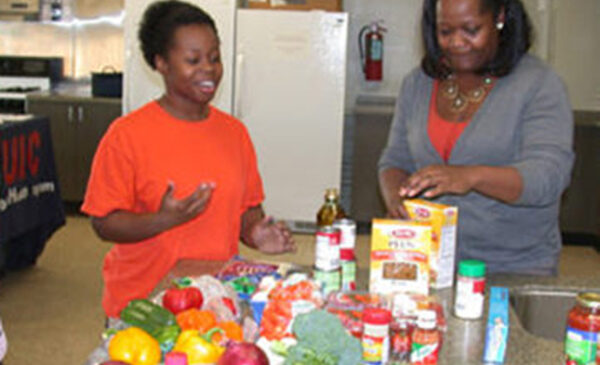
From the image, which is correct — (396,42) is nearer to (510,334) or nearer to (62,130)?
(62,130)

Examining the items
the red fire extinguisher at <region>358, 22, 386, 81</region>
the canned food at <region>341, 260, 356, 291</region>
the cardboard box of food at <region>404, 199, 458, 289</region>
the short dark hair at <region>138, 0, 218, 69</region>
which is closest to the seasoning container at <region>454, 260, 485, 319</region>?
the cardboard box of food at <region>404, 199, 458, 289</region>

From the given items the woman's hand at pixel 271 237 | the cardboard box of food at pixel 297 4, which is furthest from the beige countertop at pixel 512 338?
the cardboard box of food at pixel 297 4

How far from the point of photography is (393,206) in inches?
83.7

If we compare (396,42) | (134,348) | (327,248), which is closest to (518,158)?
(327,248)

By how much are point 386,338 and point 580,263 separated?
441 centimetres

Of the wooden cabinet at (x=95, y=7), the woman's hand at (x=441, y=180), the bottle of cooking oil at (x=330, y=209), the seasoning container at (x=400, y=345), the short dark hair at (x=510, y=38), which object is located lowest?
the seasoning container at (x=400, y=345)

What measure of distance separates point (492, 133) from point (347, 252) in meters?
0.49

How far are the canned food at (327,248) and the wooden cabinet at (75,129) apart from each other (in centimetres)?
469

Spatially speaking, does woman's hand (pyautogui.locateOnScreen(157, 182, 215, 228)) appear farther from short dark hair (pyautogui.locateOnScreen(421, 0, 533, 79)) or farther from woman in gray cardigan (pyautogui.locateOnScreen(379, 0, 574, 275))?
short dark hair (pyautogui.locateOnScreen(421, 0, 533, 79))

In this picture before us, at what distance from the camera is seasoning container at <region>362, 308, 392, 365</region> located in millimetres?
1479

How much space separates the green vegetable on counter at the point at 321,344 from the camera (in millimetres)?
1372

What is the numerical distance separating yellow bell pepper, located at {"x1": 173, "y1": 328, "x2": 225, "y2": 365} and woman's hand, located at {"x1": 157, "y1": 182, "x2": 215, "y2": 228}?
0.54 meters

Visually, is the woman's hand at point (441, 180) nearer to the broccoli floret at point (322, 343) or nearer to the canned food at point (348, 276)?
the canned food at point (348, 276)

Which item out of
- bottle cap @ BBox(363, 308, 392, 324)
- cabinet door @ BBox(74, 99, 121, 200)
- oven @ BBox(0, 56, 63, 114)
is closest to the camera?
bottle cap @ BBox(363, 308, 392, 324)
